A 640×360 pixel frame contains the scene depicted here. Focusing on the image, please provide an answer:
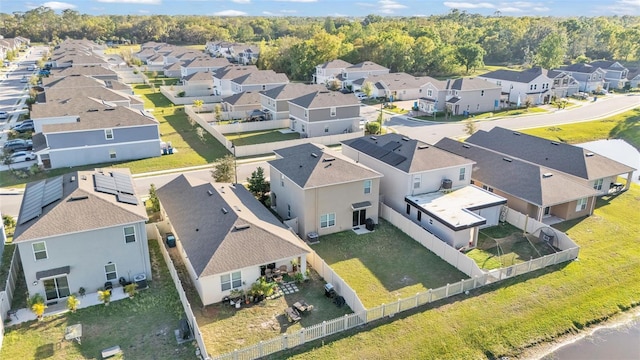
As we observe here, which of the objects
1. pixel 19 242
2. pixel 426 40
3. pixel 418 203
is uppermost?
pixel 426 40

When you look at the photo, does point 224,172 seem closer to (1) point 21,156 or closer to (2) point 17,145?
(1) point 21,156

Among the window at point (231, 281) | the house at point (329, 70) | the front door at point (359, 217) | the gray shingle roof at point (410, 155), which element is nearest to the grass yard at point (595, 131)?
the gray shingle roof at point (410, 155)

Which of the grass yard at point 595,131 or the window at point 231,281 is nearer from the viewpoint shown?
the window at point 231,281

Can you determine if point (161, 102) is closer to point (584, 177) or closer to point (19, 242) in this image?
point (19, 242)

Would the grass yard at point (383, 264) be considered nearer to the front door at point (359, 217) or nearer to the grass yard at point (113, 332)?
the front door at point (359, 217)

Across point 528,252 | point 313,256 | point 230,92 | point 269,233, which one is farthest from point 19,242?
point 230,92

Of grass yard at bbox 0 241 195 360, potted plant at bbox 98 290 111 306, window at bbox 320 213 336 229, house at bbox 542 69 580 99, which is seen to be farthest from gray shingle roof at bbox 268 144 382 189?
house at bbox 542 69 580 99

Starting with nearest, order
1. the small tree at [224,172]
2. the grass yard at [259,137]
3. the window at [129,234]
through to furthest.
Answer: the window at [129,234], the small tree at [224,172], the grass yard at [259,137]
